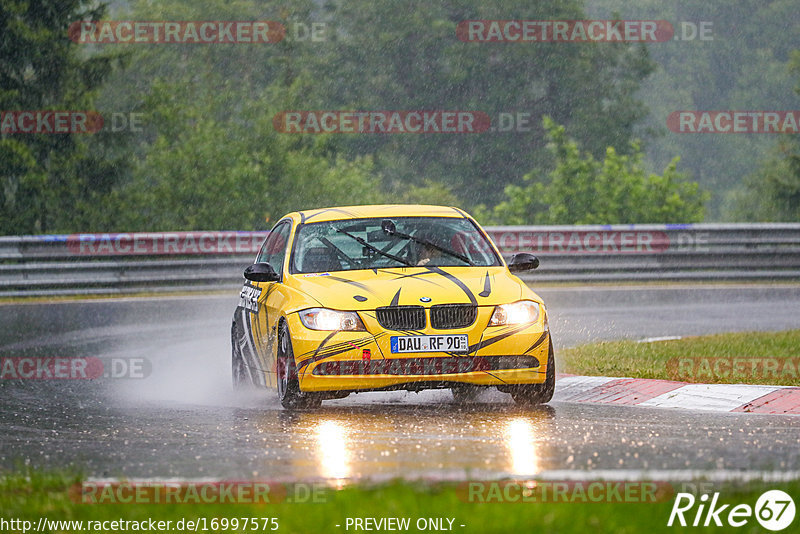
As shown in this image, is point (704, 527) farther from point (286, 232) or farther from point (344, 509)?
point (286, 232)

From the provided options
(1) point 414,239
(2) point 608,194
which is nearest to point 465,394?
(1) point 414,239

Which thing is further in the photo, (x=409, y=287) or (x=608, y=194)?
(x=608, y=194)

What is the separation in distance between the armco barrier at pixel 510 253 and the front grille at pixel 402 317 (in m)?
13.2

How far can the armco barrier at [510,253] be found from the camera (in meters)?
22.2

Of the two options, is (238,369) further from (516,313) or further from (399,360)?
(516,313)

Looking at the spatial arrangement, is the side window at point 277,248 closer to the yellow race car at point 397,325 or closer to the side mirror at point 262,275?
the side mirror at point 262,275

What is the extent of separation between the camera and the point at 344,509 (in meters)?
5.70

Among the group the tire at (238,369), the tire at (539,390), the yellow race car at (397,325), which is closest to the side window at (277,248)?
the yellow race car at (397,325)

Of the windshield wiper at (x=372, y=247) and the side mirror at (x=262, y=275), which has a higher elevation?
the windshield wiper at (x=372, y=247)

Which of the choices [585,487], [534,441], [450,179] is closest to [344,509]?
[585,487]

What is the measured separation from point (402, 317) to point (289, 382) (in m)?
0.95

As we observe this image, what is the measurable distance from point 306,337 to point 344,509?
3.92 metres

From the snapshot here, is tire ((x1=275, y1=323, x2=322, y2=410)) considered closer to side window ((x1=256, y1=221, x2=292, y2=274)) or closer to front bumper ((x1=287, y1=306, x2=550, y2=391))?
front bumper ((x1=287, y1=306, x2=550, y2=391))

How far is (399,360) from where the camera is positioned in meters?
9.44
